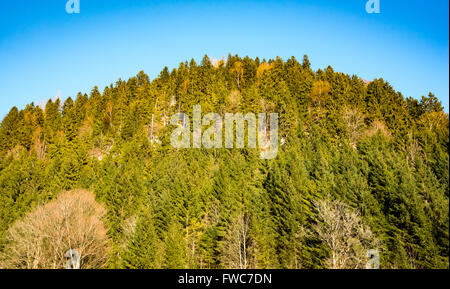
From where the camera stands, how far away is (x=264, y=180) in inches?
1212

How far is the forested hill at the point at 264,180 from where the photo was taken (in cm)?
2058

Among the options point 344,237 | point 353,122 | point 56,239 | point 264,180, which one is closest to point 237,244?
point 344,237

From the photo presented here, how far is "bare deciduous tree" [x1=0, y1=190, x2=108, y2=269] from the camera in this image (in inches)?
930

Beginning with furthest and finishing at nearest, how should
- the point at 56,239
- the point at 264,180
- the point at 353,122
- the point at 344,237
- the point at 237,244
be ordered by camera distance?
1. the point at 353,122
2. the point at 264,180
3. the point at 56,239
4. the point at 237,244
5. the point at 344,237

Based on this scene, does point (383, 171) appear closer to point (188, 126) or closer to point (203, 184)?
point (203, 184)

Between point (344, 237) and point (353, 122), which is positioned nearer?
point (344, 237)

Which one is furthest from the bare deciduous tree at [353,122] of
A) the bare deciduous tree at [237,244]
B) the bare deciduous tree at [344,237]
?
the bare deciduous tree at [237,244]

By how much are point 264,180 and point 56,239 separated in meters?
23.4

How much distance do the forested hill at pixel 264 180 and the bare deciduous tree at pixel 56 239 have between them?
645 mm

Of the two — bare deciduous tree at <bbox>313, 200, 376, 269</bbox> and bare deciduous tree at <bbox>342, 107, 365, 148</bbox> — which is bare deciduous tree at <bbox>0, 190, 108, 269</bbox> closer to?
bare deciduous tree at <bbox>313, 200, 376, 269</bbox>

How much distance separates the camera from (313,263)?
20984 millimetres

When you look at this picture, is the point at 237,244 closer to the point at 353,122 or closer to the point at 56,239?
the point at 56,239

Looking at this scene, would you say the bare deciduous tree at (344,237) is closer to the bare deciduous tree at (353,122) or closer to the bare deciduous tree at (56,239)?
the bare deciduous tree at (56,239)

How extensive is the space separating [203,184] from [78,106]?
5413 cm
